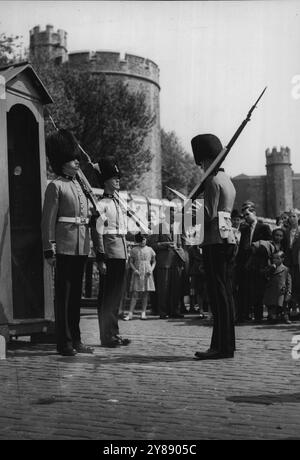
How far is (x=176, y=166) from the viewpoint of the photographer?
172ft

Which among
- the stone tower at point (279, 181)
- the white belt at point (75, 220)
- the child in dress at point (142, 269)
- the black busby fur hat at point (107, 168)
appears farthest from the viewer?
the stone tower at point (279, 181)

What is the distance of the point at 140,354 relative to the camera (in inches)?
269

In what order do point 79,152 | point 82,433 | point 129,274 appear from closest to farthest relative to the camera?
point 82,433 < point 79,152 < point 129,274

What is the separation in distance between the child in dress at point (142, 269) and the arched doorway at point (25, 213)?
4.42 metres

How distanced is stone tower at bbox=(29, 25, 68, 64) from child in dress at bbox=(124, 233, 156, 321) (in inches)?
1089

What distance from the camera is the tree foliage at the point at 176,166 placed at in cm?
5150

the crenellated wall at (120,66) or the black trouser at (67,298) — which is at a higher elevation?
the crenellated wall at (120,66)

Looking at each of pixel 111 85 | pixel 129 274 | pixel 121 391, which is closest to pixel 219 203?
pixel 121 391

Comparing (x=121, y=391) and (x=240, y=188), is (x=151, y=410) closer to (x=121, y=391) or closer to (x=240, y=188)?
(x=121, y=391)

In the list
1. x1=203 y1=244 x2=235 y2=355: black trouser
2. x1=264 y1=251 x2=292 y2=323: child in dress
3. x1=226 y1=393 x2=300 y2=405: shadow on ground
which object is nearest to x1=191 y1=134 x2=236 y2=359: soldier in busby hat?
x1=203 y1=244 x2=235 y2=355: black trouser

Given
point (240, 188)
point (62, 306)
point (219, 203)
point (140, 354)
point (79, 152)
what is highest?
point (240, 188)

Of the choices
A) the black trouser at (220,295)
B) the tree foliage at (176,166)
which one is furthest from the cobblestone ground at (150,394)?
the tree foliage at (176,166)

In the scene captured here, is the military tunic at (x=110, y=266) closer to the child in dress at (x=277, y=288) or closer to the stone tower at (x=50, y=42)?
the child in dress at (x=277, y=288)

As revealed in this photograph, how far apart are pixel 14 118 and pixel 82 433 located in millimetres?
4887
